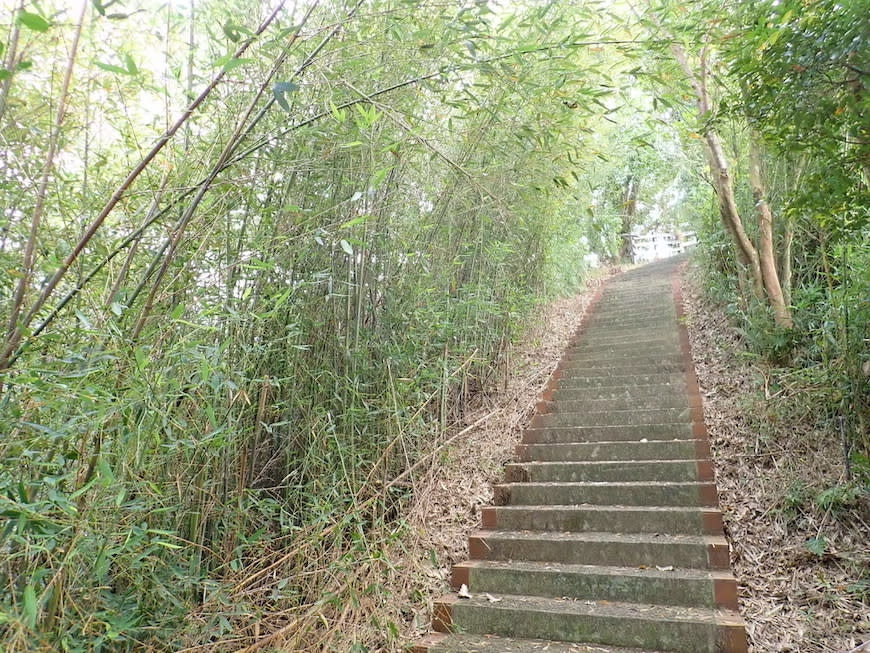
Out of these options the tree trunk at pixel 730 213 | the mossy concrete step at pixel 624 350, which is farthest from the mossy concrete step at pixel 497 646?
the mossy concrete step at pixel 624 350

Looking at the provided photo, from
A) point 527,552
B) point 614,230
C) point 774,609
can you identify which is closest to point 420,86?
point 527,552

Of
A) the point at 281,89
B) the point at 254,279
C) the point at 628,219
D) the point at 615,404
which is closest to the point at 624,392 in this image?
the point at 615,404

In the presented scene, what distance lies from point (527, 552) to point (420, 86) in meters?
2.45

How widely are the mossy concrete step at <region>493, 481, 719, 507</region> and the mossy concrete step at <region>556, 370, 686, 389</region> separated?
4.43ft

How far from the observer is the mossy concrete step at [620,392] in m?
4.31

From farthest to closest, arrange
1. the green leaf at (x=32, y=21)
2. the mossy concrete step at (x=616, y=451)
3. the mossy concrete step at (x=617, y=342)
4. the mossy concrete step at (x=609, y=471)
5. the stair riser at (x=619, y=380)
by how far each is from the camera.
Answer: the mossy concrete step at (x=617, y=342), the stair riser at (x=619, y=380), the mossy concrete step at (x=616, y=451), the mossy concrete step at (x=609, y=471), the green leaf at (x=32, y=21)

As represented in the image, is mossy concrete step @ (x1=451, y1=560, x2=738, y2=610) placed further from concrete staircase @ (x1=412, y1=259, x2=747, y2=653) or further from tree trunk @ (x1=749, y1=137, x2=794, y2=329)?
tree trunk @ (x1=749, y1=137, x2=794, y2=329)

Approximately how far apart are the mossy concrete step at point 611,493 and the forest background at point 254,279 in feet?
1.76

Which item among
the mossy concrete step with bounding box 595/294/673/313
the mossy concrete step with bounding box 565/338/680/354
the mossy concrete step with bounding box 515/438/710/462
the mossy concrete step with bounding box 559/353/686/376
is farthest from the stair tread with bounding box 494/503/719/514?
the mossy concrete step with bounding box 595/294/673/313

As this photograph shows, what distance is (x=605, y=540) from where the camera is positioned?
9.64ft

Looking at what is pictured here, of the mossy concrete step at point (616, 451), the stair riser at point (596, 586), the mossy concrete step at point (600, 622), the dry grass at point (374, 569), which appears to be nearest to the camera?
the dry grass at point (374, 569)

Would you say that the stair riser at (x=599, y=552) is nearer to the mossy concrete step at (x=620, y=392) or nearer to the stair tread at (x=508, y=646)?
the stair tread at (x=508, y=646)

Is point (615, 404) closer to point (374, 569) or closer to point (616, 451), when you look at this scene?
point (616, 451)

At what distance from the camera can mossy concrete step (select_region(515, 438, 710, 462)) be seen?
140 inches
